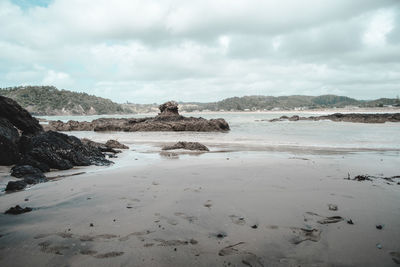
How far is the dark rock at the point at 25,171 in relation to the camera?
573cm

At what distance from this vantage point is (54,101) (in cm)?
14488

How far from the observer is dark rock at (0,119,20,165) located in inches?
269

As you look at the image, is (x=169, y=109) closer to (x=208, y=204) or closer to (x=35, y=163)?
(x=35, y=163)

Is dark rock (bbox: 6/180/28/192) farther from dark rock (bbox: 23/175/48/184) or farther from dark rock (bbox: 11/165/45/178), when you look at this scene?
dark rock (bbox: 11/165/45/178)

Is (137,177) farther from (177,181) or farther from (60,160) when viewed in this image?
(60,160)

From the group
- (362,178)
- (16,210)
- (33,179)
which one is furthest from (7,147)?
(362,178)

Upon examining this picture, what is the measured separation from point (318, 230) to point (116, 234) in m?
2.32

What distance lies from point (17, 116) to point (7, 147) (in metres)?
2.16

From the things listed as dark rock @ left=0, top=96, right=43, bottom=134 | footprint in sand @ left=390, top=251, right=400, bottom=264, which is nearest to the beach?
footprint in sand @ left=390, top=251, right=400, bottom=264

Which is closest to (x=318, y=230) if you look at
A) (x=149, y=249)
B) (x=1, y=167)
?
(x=149, y=249)

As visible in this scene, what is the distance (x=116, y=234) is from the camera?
288cm

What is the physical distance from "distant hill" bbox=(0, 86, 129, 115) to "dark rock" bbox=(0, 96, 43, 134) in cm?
14309

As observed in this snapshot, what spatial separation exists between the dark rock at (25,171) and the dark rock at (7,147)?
1.26 m

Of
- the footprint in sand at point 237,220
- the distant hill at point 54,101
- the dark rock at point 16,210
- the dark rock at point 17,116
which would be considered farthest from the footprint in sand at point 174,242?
the distant hill at point 54,101
